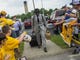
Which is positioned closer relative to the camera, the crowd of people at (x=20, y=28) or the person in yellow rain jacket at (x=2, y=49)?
the person in yellow rain jacket at (x=2, y=49)

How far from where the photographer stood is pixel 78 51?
13.2 meters

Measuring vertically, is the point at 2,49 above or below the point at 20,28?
above

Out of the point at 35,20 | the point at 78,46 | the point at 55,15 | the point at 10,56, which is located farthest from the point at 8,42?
the point at 55,15

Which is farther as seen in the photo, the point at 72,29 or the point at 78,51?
the point at 72,29

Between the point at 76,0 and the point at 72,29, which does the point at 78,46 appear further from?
the point at 76,0

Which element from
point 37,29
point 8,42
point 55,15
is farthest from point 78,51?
point 55,15

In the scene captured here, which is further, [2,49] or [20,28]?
[20,28]

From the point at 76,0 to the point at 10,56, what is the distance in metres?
7.55

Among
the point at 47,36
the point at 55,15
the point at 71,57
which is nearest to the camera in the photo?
the point at 71,57

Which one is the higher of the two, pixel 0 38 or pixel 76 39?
pixel 0 38

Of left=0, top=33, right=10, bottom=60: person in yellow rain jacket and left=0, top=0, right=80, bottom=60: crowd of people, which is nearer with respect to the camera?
left=0, top=33, right=10, bottom=60: person in yellow rain jacket

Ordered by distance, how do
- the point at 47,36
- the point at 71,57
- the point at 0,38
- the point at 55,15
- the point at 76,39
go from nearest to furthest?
1. the point at 0,38
2. the point at 71,57
3. the point at 76,39
4. the point at 47,36
5. the point at 55,15

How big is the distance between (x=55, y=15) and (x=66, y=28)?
11478 mm

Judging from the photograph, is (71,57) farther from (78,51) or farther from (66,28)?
(66,28)
